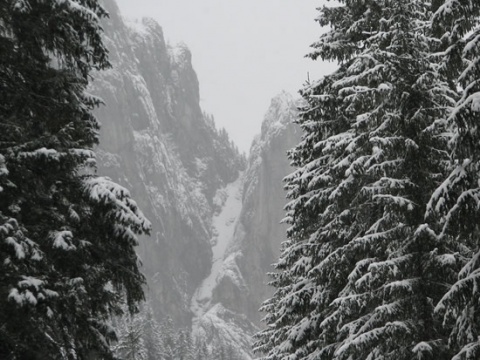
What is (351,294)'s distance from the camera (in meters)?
9.91

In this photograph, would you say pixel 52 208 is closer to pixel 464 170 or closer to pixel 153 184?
pixel 464 170

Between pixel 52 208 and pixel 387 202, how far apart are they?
5584 millimetres

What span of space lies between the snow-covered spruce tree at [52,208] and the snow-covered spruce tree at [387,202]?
4.34 meters

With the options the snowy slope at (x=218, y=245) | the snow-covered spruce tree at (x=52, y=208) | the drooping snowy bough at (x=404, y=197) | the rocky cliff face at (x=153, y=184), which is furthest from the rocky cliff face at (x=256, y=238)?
the snow-covered spruce tree at (x=52, y=208)

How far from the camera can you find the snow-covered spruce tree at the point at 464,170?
233 inches

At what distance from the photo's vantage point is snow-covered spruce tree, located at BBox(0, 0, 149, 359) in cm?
582

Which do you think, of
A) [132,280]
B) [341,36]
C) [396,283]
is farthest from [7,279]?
[341,36]

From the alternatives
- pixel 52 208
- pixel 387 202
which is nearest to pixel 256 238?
pixel 387 202

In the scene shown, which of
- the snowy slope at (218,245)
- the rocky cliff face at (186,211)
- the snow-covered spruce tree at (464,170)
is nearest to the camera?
the snow-covered spruce tree at (464,170)

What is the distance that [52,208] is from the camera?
6.93 m

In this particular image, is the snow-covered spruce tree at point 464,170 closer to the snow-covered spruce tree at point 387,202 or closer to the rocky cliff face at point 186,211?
the snow-covered spruce tree at point 387,202

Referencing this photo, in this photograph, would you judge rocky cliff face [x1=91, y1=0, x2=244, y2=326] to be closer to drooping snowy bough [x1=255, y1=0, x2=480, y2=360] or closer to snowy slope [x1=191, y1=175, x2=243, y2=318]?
snowy slope [x1=191, y1=175, x2=243, y2=318]

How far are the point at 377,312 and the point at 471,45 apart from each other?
4952mm

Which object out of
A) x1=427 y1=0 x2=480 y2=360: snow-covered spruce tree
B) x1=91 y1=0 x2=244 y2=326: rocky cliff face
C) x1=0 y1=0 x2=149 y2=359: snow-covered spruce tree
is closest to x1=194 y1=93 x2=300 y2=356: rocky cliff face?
x1=91 y1=0 x2=244 y2=326: rocky cliff face
